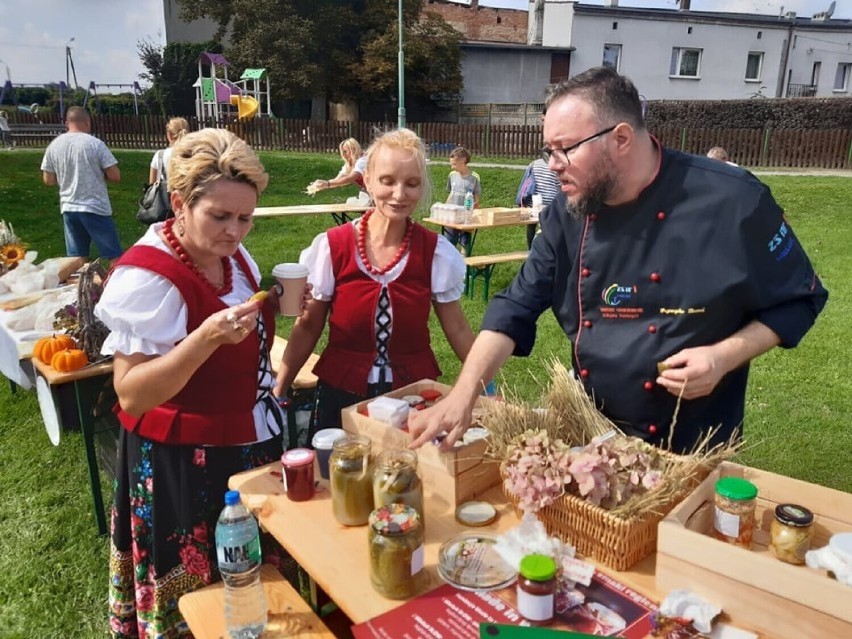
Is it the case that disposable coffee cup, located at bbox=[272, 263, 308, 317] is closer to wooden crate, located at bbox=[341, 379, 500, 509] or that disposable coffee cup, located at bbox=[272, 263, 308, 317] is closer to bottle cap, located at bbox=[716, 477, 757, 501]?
wooden crate, located at bbox=[341, 379, 500, 509]

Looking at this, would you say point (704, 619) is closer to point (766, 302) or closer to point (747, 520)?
point (747, 520)

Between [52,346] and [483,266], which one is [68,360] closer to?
[52,346]

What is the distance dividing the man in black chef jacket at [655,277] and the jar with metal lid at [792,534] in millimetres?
337

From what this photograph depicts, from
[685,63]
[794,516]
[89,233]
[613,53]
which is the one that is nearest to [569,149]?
[794,516]

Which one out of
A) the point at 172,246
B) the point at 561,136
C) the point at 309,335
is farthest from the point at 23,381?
the point at 561,136

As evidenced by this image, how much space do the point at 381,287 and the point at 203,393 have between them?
0.77 m

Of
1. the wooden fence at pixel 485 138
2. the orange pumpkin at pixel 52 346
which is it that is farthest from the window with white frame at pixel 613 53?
the orange pumpkin at pixel 52 346

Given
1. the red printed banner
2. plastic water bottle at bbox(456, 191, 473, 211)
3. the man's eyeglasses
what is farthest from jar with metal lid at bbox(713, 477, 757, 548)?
plastic water bottle at bbox(456, 191, 473, 211)

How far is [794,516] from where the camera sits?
1368 mm

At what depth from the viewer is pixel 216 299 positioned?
1961mm

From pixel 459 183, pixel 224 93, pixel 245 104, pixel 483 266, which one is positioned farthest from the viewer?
pixel 224 93

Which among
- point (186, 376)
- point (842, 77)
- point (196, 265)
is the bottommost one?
point (186, 376)

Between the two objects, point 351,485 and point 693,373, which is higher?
point 693,373

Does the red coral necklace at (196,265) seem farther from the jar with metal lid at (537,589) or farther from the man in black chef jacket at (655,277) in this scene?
the jar with metal lid at (537,589)
